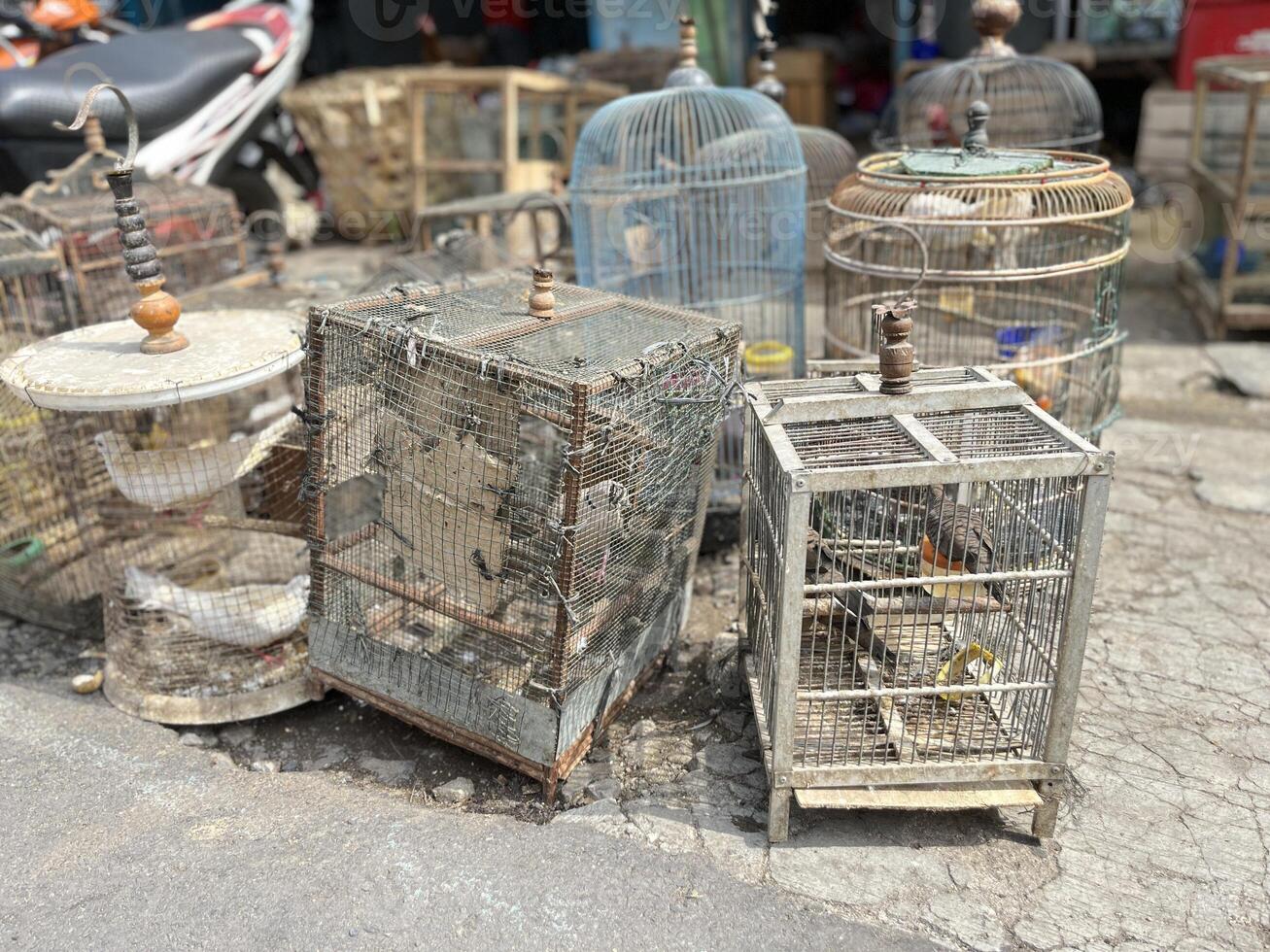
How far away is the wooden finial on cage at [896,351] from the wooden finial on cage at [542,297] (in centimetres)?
106

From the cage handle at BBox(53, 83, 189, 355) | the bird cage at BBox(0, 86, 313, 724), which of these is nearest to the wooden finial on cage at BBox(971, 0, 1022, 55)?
the bird cage at BBox(0, 86, 313, 724)

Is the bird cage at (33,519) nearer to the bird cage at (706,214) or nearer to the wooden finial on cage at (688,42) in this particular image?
the bird cage at (706,214)

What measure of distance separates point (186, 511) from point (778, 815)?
2.78 m

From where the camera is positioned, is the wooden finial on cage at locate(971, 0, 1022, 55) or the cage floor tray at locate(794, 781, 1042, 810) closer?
the cage floor tray at locate(794, 781, 1042, 810)

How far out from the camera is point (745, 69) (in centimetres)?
1006

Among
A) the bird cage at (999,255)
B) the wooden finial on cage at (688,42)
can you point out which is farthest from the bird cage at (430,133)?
the bird cage at (999,255)

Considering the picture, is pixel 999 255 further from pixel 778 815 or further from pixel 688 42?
pixel 778 815

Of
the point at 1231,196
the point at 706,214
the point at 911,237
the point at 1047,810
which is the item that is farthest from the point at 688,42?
the point at 1231,196

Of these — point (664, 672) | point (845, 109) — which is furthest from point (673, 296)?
point (845, 109)

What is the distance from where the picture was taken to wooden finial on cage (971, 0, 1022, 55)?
5609mm

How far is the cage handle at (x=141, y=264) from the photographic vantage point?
10.9ft

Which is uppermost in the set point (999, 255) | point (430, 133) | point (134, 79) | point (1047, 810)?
point (134, 79)

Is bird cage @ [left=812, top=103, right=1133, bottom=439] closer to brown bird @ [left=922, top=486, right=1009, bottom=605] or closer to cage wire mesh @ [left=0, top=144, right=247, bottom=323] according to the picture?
brown bird @ [left=922, top=486, right=1009, bottom=605]

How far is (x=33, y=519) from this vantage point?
4.30 m
